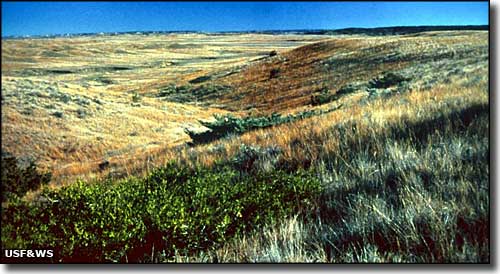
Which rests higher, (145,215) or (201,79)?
(201,79)

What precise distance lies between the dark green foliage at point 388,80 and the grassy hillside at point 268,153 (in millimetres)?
21

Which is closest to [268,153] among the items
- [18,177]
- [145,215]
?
[145,215]

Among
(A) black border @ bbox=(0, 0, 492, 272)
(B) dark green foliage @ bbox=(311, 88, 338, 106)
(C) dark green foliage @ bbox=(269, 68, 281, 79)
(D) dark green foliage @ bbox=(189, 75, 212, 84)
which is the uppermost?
(C) dark green foliage @ bbox=(269, 68, 281, 79)

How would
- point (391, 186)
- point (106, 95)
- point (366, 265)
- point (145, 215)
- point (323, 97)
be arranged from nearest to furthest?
point (366, 265)
point (145, 215)
point (391, 186)
point (106, 95)
point (323, 97)

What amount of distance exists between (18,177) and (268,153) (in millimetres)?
2073

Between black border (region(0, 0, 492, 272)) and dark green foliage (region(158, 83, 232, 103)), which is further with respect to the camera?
dark green foliage (region(158, 83, 232, 103))

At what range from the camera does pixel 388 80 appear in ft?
15.6

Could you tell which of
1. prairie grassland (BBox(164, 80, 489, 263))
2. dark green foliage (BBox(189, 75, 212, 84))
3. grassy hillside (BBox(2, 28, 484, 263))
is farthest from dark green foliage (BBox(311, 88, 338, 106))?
dark green foliage (BBox(189, 75, 212, 84))

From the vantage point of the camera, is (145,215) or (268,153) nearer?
(145,215)

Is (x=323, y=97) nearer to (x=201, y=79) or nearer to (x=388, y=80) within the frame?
(x=388, y=80)

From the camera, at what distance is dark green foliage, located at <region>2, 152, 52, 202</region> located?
3.96 metres

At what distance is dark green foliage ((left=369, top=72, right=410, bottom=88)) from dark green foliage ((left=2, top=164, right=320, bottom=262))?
1.34 metres

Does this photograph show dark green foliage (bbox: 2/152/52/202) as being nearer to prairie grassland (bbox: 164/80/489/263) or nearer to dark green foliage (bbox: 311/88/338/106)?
prairie grassland (bbox: 164/80/489/263)

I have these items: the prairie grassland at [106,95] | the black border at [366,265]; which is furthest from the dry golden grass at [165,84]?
the black border at [366,265]
